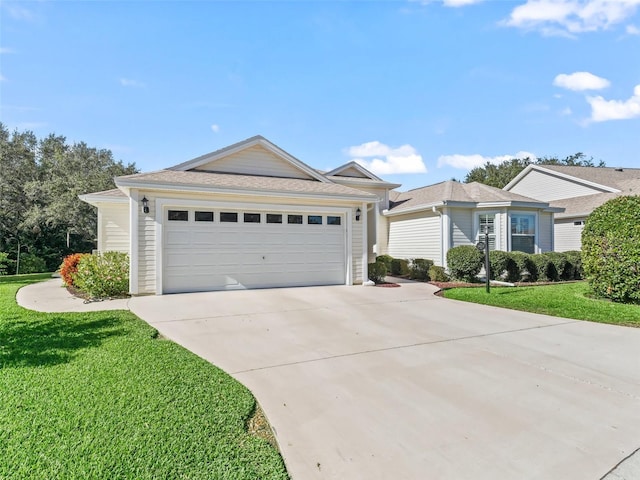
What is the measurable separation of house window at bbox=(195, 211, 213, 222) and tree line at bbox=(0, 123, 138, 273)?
1686cm

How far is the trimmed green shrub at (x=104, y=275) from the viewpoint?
8391 millimetres

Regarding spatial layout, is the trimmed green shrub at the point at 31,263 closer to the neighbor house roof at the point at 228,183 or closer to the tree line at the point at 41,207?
the tree line at the point at 41,207

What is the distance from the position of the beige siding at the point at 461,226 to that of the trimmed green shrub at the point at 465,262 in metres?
0.98

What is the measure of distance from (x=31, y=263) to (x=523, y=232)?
26.1 meters

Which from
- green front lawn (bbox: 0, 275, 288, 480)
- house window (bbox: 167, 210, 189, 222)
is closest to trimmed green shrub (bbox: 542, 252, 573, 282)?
house window (bbox: 167, 210, 189, 222)

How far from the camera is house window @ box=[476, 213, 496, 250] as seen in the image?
1366 centimetres

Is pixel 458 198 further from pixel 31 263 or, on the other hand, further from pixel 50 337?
pixel 31 263

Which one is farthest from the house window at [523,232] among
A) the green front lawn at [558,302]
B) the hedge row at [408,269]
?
the hedge row at [408,269]

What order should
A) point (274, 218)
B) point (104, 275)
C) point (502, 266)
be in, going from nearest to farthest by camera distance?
point (104, 275), point (274, 218), point (502, 266)

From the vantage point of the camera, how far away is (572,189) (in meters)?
20.9

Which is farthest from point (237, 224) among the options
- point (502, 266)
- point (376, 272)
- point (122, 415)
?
point (502, 266)

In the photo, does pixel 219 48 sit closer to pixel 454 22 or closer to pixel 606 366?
pixel 454 22

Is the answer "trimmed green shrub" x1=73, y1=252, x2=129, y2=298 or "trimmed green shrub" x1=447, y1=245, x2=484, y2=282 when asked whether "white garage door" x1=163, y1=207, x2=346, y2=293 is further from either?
"trimmed green shrub" x1=447, y1=245, x2=484, y2=282

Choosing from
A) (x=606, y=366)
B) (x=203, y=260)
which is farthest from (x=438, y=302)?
(x=203, y=260)
